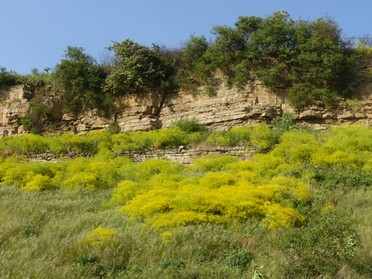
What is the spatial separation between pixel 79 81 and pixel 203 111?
25.1ft

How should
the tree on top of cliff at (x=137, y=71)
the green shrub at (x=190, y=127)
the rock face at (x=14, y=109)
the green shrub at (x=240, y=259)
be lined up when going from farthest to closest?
the rock face at (x=14, y=109)
the tree on top of cliff at (x=137, y=71)
the green shrub at (x=190, y=127)
the green shrub at (x=240, y=259)

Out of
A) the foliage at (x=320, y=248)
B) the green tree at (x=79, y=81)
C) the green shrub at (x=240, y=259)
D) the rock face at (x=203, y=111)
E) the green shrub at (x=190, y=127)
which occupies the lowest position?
the green shrub at (x=240, y=259)

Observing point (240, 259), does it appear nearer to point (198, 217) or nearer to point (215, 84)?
point (198, 217)

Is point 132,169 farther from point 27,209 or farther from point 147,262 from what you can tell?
point 147,262

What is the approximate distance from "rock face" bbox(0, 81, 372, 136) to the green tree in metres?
0.73

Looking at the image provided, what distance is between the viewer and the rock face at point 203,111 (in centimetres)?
2011

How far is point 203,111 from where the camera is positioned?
21.6 meters

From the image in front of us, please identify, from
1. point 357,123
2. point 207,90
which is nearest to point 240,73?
point 207,90

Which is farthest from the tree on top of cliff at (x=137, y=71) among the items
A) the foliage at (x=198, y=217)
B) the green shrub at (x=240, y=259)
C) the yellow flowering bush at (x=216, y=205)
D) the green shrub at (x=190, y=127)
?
the green shrub at (x=240, y=259)

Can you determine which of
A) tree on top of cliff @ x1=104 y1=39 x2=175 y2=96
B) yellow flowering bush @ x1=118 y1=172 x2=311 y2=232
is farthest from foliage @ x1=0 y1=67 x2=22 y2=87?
yellow flowering bush @ x1=118 y1=172 x2=311 y2=232

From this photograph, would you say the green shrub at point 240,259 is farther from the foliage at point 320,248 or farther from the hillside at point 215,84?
the hillside at point 215,84

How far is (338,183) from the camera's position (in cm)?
1158

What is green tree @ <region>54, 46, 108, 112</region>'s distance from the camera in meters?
23.6

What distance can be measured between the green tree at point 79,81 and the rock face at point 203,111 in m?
0.73
